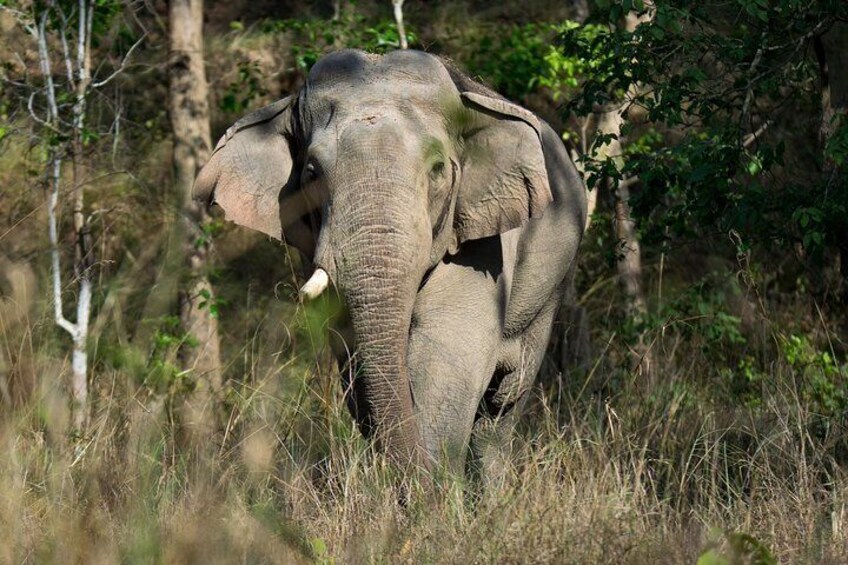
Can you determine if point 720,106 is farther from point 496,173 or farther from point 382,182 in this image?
point 382,182

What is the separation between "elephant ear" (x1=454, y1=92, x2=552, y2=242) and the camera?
23.3ft

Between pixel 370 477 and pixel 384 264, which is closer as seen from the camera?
pixel 370 477

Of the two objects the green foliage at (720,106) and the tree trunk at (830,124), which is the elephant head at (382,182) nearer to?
the green foliage at (720,106)

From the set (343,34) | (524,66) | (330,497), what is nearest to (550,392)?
(330,497)

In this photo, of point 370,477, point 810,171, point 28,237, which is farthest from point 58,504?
point 810,171

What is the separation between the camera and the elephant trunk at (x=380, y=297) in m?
6.16

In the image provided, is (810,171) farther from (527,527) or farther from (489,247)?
(527,527)

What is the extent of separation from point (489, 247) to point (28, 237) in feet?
12.9

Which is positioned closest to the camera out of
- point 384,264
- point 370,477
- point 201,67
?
point 370,477

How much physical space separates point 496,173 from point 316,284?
4.80ft

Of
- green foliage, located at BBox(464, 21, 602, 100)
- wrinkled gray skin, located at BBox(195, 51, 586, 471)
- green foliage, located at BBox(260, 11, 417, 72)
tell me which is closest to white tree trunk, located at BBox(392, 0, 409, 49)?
green foliage, located at BBox(260, 11, 417, 72)

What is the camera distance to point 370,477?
575cm

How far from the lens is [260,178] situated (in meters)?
7.18

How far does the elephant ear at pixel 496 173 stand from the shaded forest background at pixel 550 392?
704 mm
